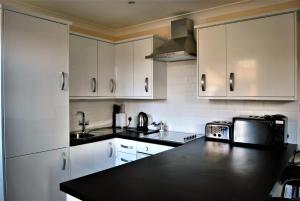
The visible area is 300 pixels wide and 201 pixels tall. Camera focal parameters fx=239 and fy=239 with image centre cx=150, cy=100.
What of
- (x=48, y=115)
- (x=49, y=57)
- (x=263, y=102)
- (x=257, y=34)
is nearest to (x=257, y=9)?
(x=257, y=34)

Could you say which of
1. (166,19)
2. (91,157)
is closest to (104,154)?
(91,157)

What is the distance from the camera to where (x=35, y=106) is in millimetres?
2277

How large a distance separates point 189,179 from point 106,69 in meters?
2.37

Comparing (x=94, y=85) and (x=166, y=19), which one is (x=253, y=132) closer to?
(x=166, y=19)

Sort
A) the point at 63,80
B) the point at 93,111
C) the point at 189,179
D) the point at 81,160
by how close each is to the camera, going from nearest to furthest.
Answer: the point at 189,179 < the point at 63,80 < the point at 81,160 < the point at 93,111

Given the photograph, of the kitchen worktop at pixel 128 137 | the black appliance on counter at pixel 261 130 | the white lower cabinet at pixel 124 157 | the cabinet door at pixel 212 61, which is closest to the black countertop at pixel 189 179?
the black appliance on counter at pixel 261 130

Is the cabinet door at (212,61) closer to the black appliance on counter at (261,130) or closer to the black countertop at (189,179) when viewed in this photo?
the black appliance on counter at (261,130)

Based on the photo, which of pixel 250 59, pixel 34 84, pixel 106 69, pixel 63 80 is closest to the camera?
pixel 34 84

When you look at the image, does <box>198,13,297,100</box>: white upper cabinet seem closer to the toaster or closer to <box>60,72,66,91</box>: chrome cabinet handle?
the toaster

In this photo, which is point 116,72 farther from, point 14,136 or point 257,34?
point 257,34

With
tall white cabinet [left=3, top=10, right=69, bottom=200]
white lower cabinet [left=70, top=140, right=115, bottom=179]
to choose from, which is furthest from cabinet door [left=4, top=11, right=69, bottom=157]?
white lower cabinet [left=70, top=140, right=115, bottom=179]

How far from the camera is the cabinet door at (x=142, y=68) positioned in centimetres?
315

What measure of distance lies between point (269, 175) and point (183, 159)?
2.01 feet

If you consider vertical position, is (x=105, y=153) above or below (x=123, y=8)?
below
